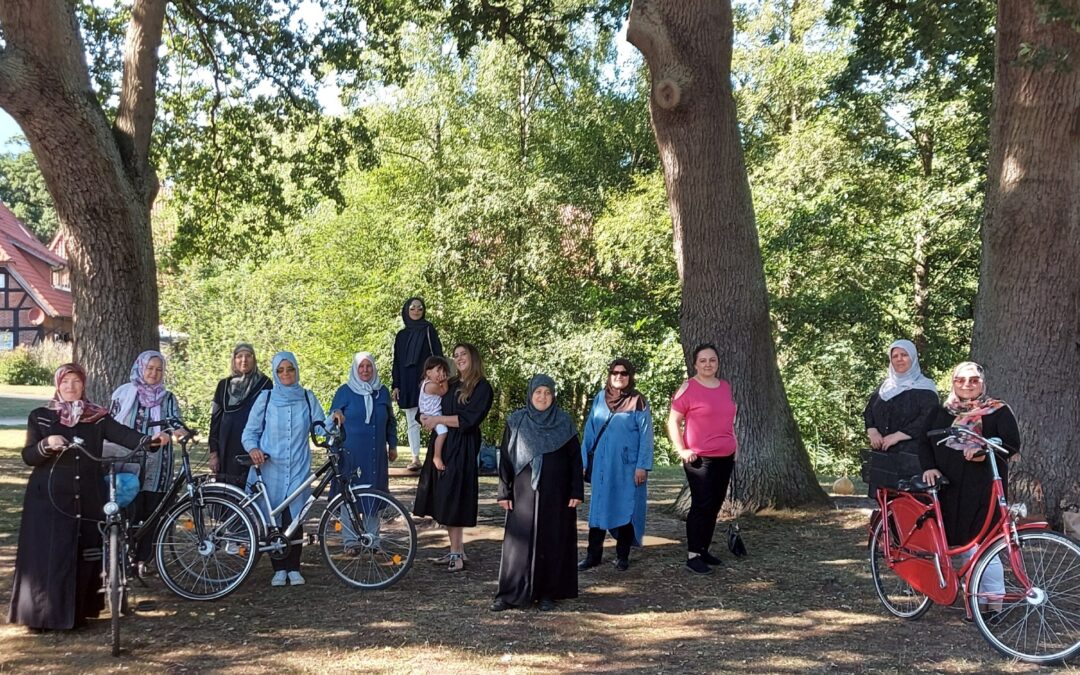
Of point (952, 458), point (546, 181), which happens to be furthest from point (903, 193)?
point (952, 458)

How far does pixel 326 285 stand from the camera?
2786 centimetres

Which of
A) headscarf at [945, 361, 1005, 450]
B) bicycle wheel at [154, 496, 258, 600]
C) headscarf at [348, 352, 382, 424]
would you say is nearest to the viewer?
headscarf at [945, 361, 1005, 450]

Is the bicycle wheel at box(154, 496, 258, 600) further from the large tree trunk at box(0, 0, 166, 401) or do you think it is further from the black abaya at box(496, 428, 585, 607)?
the large tree trunk at box(0, 0, 166, 401)

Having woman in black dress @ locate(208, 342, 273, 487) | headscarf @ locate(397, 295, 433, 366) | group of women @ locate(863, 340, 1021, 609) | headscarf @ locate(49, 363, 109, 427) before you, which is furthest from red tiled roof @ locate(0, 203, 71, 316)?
group of women @ locate(863, 340, 1021, 609)

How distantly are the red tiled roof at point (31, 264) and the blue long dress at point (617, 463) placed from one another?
141 feet

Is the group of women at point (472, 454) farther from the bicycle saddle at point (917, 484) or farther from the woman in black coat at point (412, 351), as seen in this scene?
the woman in black coat at point (412, 351)

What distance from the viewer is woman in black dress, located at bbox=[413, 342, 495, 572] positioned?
7801 millimetres

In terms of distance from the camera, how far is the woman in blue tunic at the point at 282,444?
7.42 m

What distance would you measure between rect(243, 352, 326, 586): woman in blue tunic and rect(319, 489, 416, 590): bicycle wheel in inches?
11.5

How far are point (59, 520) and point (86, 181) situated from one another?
12.5 ft

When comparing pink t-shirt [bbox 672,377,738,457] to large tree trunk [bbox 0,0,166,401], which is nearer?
pink t-shirt [bbox 672,377,738,457]

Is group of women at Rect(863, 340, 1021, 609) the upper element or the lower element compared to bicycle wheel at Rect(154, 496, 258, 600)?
upper

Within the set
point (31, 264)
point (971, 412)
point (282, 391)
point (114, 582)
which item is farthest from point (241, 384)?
point (31, 264)

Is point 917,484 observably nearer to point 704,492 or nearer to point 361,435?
point 704,492
